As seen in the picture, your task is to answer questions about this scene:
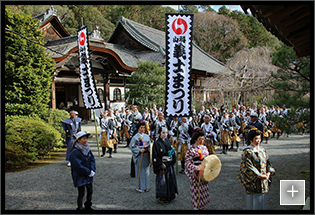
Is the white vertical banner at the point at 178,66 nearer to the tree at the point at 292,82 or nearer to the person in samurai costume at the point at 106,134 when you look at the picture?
the tree at the point at 292,82

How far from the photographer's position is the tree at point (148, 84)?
1308 cm

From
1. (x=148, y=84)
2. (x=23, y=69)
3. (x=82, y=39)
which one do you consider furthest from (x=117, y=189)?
(x=148, y=84)

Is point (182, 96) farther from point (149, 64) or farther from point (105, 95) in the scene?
point (105, 95)

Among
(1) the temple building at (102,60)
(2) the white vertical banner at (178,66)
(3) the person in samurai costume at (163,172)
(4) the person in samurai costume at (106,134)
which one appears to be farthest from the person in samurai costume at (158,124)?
(1) the temple building at (102,60)

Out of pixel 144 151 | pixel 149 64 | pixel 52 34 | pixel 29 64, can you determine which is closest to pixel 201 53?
pixel 149 64

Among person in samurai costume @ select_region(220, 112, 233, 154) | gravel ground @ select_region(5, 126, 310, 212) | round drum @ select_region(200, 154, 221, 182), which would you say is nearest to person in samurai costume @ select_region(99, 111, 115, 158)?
gravel ground @ select_region(5, 126, 310, 212)

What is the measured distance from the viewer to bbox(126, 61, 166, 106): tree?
515 inches

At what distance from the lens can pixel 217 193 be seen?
466 cm

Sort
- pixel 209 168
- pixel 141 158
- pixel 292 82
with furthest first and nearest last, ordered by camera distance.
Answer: pixel 141 158 < pixel 292 82 < pixel 209 168

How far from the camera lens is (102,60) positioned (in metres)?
13.8

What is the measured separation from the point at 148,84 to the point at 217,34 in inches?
966

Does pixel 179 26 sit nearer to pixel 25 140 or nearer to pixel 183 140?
pixel 183 140

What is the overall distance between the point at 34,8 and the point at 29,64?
26.5 metres

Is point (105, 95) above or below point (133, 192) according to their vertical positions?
above
